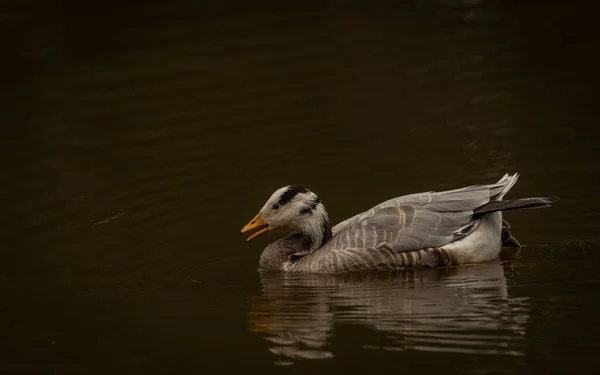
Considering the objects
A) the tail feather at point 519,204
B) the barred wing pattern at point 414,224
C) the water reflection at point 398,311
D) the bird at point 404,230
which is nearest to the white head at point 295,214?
the bird at point 404,230

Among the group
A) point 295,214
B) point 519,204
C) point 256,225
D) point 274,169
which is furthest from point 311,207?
point 274,169

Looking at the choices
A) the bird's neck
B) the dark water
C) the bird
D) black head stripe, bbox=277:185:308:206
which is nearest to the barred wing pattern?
the bird

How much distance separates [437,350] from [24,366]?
3715 millimetres

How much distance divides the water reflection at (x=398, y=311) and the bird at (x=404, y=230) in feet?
0.55

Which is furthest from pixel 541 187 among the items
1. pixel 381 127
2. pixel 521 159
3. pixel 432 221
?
pixel 381 127

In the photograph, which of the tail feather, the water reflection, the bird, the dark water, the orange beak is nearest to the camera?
the water reflection

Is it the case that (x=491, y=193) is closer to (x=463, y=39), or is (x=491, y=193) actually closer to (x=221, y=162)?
(x=221, y=162)

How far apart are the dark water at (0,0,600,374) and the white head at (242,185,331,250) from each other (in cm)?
63

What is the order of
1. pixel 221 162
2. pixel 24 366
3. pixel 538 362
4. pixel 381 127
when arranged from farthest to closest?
pixel 381 127 < pixel 221 162 < pixel 24 366 < pixel 538 362

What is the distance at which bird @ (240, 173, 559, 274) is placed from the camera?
12.9m

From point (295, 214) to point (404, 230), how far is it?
51.7 inches

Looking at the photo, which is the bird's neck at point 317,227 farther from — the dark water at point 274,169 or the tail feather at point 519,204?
the tail feather at point 519,204

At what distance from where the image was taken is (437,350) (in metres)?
9.97

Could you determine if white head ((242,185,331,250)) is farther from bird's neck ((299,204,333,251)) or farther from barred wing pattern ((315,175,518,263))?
barred wing pattern ((315,175,518,263))
